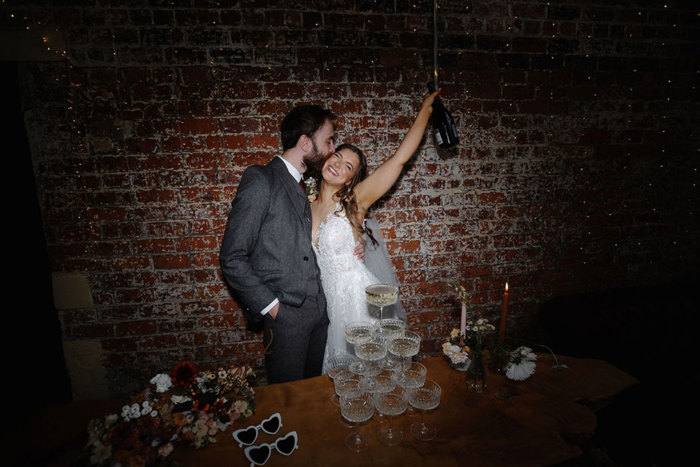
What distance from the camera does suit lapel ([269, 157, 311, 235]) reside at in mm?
1899

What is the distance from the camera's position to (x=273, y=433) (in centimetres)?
118

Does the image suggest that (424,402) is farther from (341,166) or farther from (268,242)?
(341,166)

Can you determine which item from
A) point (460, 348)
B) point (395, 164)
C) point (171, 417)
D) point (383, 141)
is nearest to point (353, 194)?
point (395, 164)

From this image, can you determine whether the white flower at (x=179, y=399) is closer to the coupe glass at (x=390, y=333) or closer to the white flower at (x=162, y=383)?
the white flower at (x=162, y=383)

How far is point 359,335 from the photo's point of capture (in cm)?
137

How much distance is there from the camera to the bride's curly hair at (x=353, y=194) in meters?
2.07

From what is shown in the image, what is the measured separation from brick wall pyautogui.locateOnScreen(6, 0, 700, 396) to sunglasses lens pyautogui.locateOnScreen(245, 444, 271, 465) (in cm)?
129

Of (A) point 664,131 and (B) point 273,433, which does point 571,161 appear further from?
(B) point 273,433

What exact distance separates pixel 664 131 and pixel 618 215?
0.74 m

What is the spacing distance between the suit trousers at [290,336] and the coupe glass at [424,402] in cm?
83

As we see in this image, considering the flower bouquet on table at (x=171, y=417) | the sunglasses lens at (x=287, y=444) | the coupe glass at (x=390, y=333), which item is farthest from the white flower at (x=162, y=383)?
the coupe glass at (x=390, y=333)

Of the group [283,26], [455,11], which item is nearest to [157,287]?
[283,26]

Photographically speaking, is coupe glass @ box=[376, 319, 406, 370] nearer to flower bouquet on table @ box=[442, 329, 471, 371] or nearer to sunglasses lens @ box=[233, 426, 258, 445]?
flower bouquet on table @ box=[442, 329, 471, 371]

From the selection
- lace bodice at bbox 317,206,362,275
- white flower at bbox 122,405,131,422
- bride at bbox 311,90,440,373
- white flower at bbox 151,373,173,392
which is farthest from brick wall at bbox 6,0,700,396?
white flower at bbox 122,405,131,422
